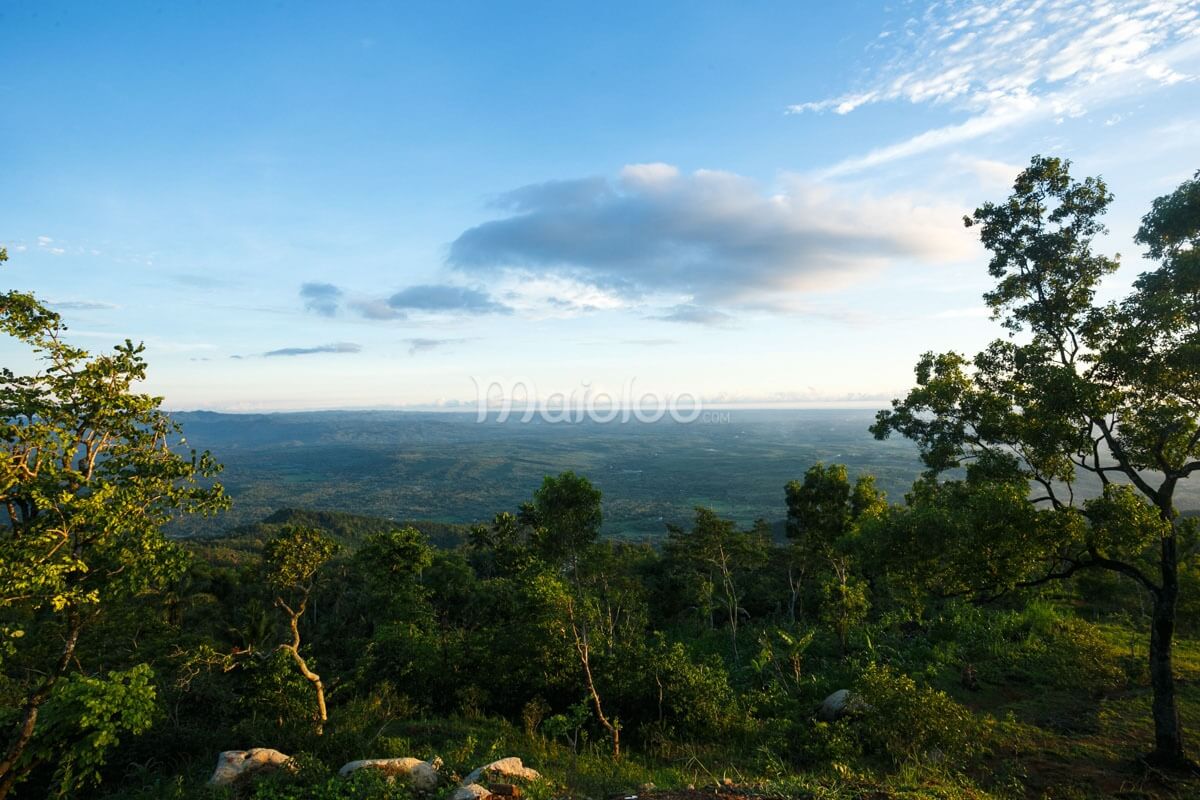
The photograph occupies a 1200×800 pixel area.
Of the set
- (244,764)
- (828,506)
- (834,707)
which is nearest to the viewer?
(244,764)

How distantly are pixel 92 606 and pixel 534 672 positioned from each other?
10020mm

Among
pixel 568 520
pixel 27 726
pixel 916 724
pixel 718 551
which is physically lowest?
pixel 718 551

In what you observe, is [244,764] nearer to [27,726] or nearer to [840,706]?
[27,726]

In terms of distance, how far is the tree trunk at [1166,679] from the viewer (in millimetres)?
9570

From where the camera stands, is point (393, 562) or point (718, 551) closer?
point (393, 562)

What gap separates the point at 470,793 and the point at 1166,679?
12.8 meters

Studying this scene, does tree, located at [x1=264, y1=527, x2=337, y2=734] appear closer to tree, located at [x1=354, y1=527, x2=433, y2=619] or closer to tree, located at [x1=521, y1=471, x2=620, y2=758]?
tree, located at [x1=521, y1=471, x2=620, y2=758]

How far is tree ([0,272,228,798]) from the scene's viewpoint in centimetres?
714

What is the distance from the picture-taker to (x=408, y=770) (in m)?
8.41

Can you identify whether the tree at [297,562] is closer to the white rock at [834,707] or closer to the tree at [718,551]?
the white rock at [834,707]

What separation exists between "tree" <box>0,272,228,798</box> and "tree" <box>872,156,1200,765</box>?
14934 millimetres

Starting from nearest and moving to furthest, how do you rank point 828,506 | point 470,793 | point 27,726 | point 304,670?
point 470,793
point 27,726
point 304,670
point 828,506

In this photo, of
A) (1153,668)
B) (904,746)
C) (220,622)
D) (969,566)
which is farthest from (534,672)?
→ (220,622)

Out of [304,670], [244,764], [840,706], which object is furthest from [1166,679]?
[304,670]
